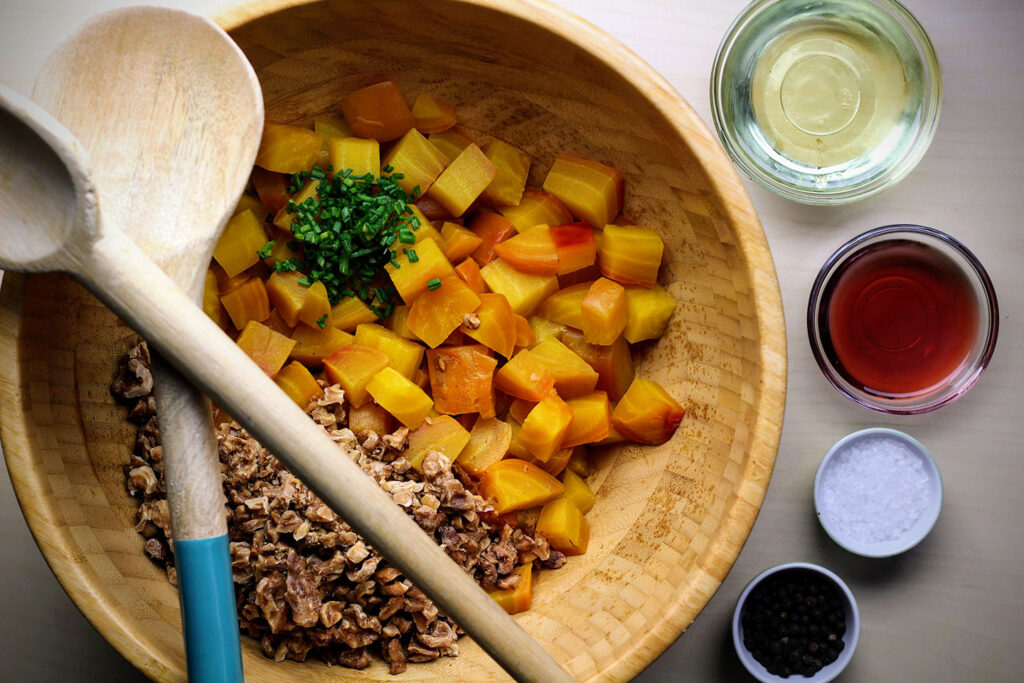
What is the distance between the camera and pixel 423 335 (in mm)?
1517

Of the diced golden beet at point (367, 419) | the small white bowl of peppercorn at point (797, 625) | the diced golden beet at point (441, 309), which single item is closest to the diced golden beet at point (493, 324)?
the diced golden beet at point (441, 309)

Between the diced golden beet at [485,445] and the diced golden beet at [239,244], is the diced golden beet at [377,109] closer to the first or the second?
the diced golden beet at [239,244]

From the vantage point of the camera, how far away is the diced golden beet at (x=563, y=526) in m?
1.52

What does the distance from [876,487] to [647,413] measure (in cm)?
57

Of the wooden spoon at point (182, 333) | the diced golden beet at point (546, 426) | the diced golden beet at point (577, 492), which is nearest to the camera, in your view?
the wooden spoon at point (182, 333)

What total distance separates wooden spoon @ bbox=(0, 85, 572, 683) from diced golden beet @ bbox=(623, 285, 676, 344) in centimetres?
62

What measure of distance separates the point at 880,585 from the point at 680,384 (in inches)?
26.5

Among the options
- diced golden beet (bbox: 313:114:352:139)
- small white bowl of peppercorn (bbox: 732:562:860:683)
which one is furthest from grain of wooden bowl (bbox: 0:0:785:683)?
small white bowl of peppercorn (bbox: 732:562:860:683)

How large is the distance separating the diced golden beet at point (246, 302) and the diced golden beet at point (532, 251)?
0.48 metres

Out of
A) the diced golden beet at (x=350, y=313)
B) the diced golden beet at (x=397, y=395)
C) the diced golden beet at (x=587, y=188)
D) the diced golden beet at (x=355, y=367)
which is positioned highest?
the diced golden beet at (x=587, y=188)

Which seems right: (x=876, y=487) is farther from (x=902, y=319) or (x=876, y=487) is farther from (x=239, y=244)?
(x=239, y=244)

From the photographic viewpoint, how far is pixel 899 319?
5.55 ft

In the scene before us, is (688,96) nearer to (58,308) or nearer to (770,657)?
(770,657)

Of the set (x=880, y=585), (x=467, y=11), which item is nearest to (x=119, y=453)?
(x=467, y=11)
